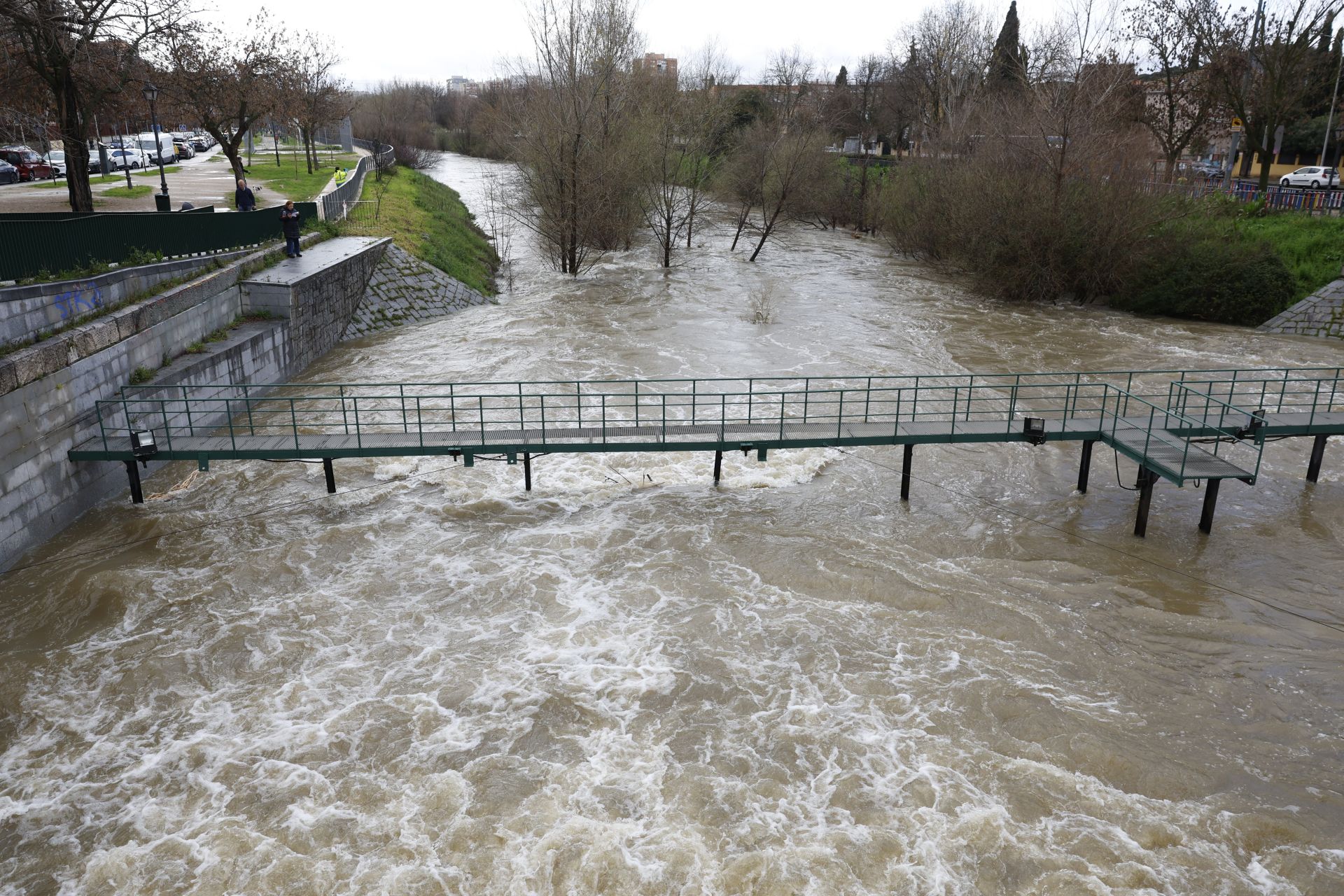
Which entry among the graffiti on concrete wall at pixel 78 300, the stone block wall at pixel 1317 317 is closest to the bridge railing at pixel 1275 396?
the stone block wall at pixel 1317 317

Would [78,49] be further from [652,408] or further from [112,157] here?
[112,157]

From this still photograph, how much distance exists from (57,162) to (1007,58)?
51.5 m

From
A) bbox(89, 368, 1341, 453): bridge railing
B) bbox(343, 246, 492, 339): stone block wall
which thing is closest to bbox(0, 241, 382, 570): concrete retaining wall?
bbox(89, 368, 1341, 453): bridge railing

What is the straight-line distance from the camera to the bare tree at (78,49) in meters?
19.1

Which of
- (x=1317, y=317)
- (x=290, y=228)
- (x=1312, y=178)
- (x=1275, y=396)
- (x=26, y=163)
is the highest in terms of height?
(x=26, y=163)

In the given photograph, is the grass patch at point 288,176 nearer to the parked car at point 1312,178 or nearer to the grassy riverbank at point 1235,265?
the grassy riverbank at point 1235,265

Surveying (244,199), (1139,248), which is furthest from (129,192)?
(1139,248)

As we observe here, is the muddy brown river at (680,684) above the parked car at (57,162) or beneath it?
beneath

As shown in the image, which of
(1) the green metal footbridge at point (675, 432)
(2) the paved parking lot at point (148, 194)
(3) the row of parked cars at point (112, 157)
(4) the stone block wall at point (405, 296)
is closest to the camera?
(1) the green metal footbridge at point (675, 432)

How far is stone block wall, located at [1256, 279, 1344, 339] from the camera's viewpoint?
87.1 ft

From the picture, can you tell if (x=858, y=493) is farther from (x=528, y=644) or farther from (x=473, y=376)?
(x=473, y=376)

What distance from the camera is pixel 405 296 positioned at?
27.3m

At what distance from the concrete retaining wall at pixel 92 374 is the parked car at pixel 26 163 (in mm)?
→ 17398

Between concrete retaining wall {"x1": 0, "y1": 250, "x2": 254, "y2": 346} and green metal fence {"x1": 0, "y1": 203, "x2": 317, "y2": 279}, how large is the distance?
1.29 ft
